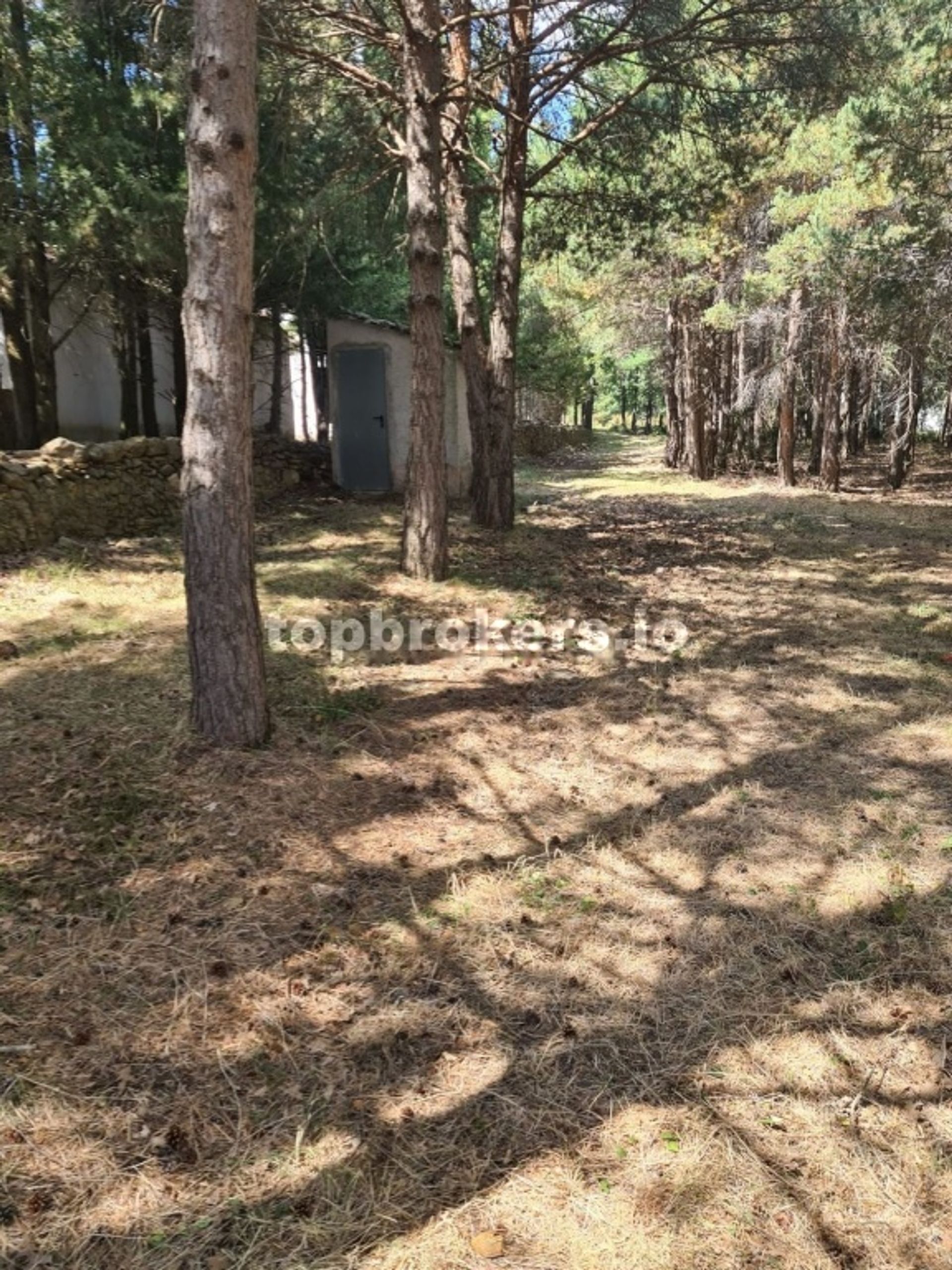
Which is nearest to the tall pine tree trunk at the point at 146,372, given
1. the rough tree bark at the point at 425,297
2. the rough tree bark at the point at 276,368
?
the rough tree bark at the point at 276,368

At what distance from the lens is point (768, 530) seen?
12281mm

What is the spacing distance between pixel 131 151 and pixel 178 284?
7.11 ft

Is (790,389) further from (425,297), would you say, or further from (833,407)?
(425,297)

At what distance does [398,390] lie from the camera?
1292 cm

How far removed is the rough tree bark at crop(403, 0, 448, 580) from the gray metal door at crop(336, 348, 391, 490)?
17.0 ft

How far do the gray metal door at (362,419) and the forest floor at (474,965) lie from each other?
7918mm

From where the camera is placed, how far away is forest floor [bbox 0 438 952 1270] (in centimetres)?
198

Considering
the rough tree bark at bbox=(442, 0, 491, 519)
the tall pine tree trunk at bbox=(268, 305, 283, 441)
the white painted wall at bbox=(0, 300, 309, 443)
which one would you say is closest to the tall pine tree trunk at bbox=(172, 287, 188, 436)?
the white painted wall at bbox=(0, 300, 309, 443)

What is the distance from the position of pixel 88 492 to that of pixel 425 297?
443cm

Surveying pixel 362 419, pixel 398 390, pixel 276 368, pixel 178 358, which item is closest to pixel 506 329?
pixel 398 390

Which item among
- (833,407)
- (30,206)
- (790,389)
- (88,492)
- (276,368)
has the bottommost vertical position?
(88,492)

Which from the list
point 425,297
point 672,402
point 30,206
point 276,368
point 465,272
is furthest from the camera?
point 672,402

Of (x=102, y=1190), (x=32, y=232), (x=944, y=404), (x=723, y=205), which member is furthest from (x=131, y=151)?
(x=944, y=404)

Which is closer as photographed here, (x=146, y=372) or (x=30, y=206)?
(x=30, y=206)
